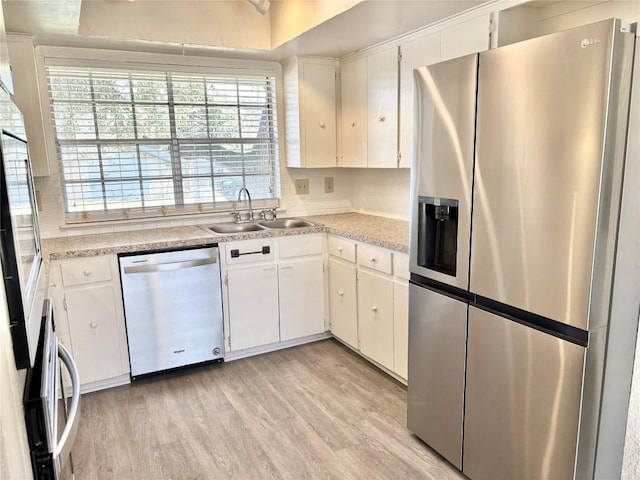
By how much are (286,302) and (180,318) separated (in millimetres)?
749

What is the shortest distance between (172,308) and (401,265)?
1484 millimetres

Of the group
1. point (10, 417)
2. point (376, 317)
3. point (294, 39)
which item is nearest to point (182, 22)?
point (294, 39)

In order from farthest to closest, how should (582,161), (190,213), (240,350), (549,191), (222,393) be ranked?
(190,213) < (240,350) < (222,393) < (549,191) < (582,161)

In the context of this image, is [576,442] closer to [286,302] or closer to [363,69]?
[286,302]

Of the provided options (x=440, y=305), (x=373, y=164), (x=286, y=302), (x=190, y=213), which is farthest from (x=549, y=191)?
(x=190, y=213)

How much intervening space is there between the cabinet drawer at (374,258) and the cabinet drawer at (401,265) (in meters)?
0.05

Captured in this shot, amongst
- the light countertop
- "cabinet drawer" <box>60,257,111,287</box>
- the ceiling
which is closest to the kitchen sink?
the light countertop

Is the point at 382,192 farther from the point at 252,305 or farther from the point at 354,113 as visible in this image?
the point at 252,305

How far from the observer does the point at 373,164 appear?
3326mm

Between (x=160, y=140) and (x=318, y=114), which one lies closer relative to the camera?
(x=160, y=140)

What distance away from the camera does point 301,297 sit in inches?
132

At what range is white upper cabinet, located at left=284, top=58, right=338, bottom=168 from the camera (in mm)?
3504

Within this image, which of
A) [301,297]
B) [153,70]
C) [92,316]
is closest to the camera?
[92,316]

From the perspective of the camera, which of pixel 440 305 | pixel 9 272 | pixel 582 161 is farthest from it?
pixel 440 305
